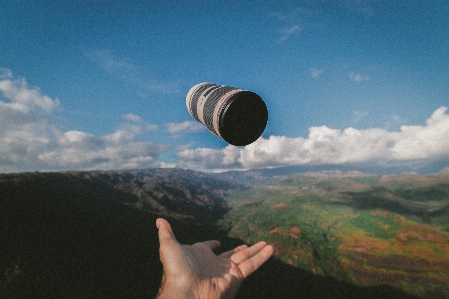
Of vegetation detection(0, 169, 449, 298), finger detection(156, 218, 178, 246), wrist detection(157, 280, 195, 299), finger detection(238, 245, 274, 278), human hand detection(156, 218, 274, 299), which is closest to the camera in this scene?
wrist detection(157, 280, 195, 299)

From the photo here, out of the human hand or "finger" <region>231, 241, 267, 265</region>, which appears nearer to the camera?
the human hand

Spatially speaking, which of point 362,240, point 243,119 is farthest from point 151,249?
point 362,240

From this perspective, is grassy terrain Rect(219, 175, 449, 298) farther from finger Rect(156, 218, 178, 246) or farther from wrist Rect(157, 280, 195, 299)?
finger Rect(156, 218, 178, 246)

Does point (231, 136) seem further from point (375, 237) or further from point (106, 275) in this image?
point (375, 237)

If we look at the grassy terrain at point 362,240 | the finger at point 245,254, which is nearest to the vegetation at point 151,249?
the grassy terrain at point 362,240

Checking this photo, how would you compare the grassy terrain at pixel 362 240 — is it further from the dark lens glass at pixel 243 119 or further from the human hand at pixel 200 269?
the dark lens glass at pixel 243 119

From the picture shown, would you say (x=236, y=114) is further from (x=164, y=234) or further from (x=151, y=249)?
(x=151, y=249)

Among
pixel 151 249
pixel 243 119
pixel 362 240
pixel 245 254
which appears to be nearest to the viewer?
pixel 243 119

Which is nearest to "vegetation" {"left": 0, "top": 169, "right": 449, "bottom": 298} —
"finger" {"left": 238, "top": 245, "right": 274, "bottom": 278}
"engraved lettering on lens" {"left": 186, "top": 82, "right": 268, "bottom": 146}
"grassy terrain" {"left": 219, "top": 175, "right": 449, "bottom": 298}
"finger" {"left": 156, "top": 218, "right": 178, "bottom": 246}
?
"grassy terrain" {"left": 219, "top": 175, "right": 449, "bottom": 298}

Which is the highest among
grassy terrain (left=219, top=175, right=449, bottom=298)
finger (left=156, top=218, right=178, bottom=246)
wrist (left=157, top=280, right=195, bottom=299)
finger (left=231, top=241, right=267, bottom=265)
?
finger (left=156, top=218, right=178, bottom=246)

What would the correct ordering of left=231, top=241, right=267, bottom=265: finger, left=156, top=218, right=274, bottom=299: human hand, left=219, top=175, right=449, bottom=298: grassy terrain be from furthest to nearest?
1. left=219, top=175, right=449, bottom=298: grassy terrain
2. left=231, top=241, right=267, bottom=265: finger
3. left=156, top=218, right=274, bottom=299: human hand
